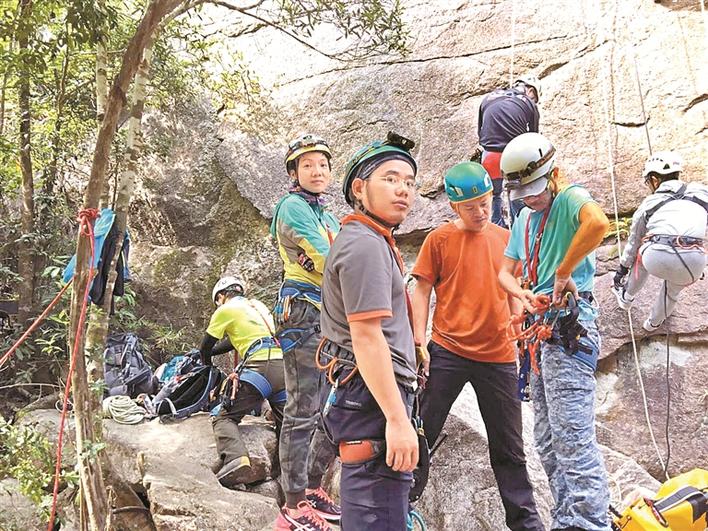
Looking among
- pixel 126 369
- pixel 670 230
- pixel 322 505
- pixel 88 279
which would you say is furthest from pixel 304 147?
pixel 126 369

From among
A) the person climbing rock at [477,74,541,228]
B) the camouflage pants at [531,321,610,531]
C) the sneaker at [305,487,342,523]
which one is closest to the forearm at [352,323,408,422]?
the camouflage pants at [531,321,610,531]

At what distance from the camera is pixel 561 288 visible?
297 cm

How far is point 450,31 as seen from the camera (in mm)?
9383

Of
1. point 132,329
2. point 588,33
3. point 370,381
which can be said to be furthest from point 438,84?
point 370,381

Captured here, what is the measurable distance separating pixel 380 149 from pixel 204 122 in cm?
766

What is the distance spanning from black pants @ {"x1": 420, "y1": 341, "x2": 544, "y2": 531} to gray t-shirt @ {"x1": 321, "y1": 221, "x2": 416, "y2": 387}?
40.6 inches

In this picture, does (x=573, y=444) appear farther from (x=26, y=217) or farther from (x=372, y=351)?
(x=26, y=217)

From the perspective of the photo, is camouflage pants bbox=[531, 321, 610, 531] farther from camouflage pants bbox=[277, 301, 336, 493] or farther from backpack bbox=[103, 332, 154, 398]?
backpack bbox=[103, 332, 154, 398]

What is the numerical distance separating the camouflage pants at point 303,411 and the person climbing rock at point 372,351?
117 cm

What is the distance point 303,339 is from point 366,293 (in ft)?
5.04

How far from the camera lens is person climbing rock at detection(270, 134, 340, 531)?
3.49 meters

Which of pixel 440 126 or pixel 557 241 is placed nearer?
pixel 557 241

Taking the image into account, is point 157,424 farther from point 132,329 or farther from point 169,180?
point 169,180

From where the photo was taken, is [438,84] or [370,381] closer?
[370,381]
